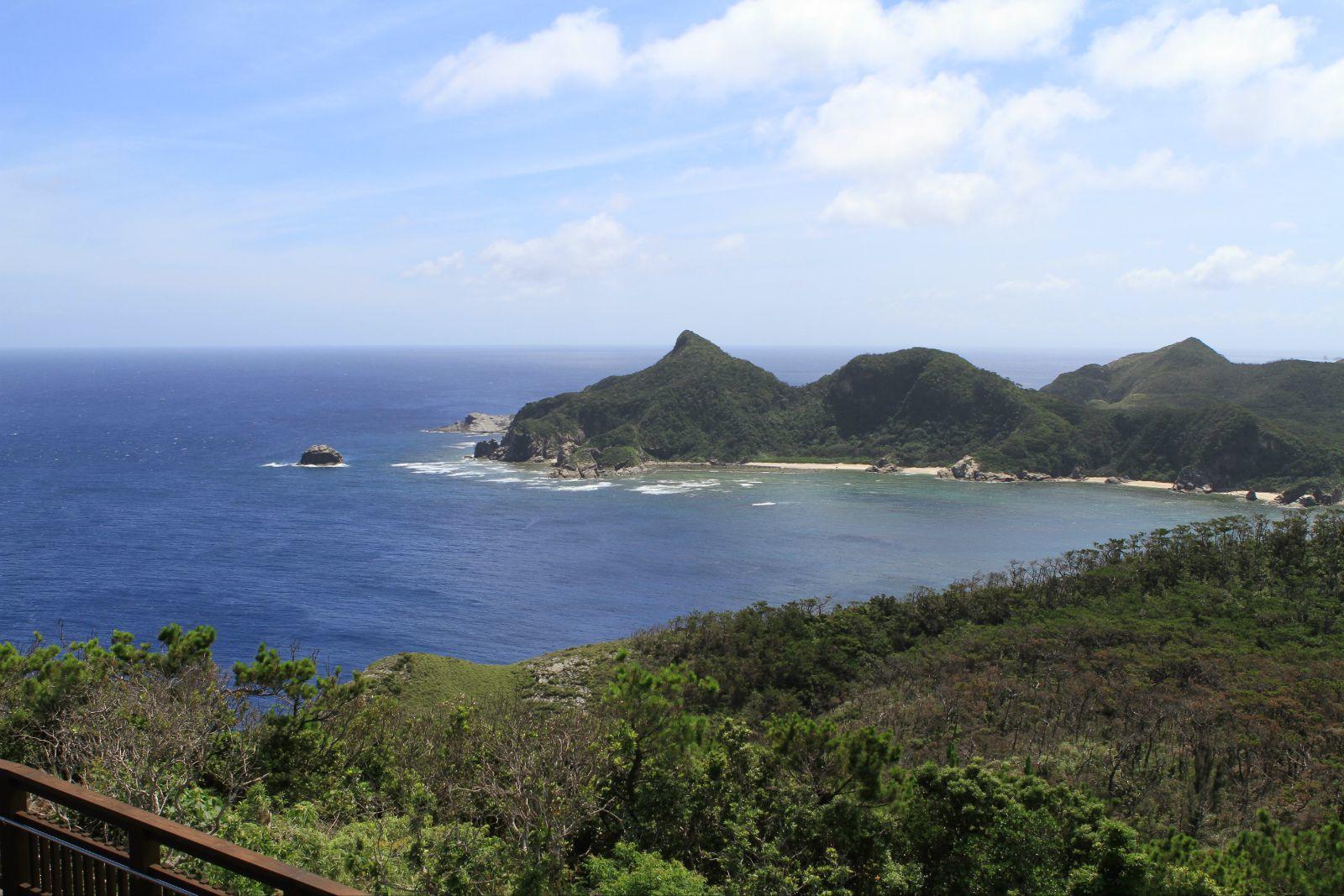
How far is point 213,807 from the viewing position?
13.2 m

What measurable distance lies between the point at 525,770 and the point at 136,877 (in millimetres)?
12305

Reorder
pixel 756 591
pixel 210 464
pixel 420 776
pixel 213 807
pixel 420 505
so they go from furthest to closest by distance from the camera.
→ pixel 210 464 → pixel 420 505 → pixel 756 591 → pixel 420 776 → pixel 213 807

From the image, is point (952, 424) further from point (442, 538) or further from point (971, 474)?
point (442, 538)

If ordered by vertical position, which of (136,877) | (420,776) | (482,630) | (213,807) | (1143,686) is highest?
(136,877)

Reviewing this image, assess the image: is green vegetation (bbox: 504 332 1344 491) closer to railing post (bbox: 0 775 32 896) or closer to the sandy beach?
the sandy beach

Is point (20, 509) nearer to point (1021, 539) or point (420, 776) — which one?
point (420, 776)

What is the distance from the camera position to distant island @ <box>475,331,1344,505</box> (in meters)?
108

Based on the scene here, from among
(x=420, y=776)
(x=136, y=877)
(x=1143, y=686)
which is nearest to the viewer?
(x=136, y=877)

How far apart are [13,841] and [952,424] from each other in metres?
128

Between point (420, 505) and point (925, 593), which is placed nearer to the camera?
point (925, 593)

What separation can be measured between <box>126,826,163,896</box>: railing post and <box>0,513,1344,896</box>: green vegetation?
12.9 ft

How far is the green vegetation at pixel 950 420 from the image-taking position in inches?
4301

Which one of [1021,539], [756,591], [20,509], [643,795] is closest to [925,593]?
[756,591]

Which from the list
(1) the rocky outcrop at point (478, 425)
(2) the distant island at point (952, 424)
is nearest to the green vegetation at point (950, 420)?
(2) the distant island at point (952, 424)
